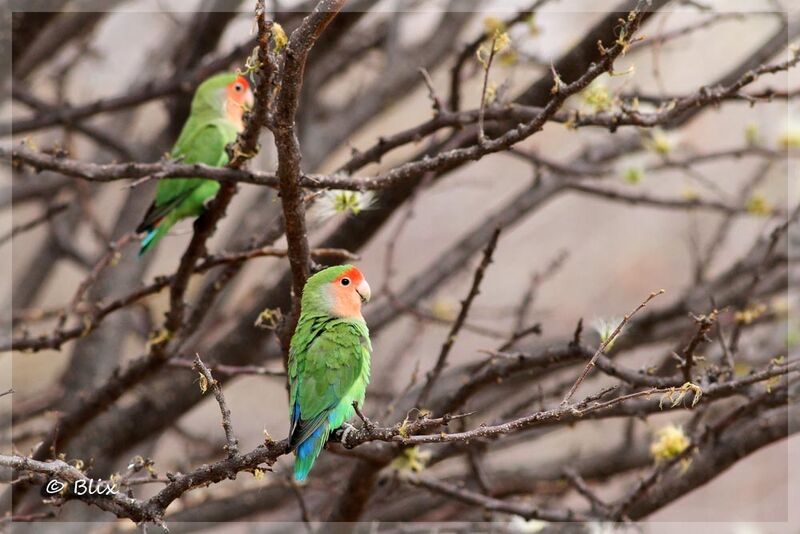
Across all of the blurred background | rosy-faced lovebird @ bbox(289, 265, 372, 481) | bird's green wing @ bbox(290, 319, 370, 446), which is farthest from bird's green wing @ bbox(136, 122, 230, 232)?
bird's green wing @ bbox(290, 319, 370, 446)

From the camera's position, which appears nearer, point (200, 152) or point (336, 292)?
point (336, 292)

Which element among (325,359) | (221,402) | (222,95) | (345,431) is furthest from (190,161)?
(221,402)

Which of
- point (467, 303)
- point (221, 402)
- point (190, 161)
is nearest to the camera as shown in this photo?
point (221, 402)

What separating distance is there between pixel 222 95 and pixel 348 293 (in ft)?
5.66

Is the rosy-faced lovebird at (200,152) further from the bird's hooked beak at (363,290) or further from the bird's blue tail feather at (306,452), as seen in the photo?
the bird's blue tail feather at (306,452)

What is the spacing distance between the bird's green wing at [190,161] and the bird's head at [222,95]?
128 millimetres

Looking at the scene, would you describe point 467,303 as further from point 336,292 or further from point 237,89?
point 237,89

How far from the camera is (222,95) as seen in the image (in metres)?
4.50

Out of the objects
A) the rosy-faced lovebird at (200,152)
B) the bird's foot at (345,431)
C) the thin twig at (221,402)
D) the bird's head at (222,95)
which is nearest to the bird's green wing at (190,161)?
the rosy-faced lovebird at (200,152)

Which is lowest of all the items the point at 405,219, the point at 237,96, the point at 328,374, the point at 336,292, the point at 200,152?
the point at 328,374

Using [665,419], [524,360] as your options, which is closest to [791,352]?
[524,360]

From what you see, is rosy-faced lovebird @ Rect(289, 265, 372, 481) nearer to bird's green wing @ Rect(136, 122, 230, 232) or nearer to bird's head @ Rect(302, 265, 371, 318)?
bird's head @ Rect(302, 265, 371, 318)

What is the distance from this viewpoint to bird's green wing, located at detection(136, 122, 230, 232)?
14.2 feet

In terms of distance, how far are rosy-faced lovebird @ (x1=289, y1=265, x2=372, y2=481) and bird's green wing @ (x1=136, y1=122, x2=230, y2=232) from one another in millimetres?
1400
